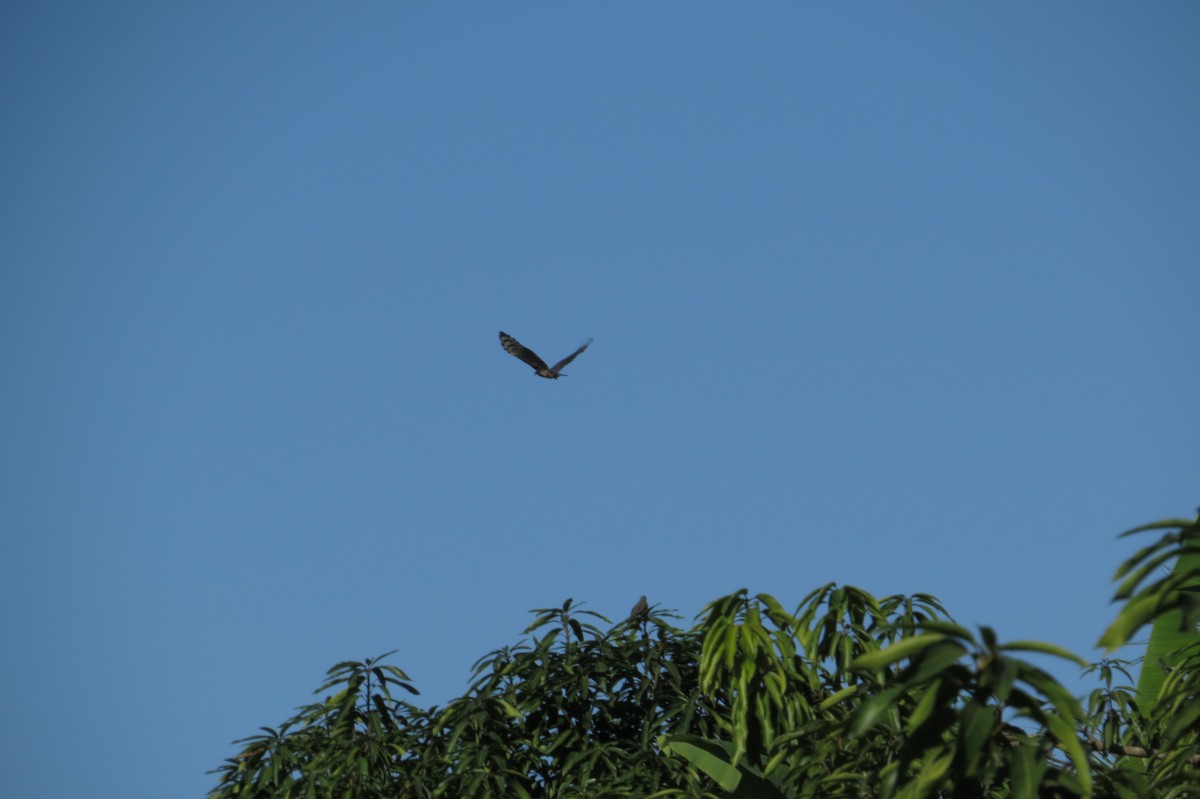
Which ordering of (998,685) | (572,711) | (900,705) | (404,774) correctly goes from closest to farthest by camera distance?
(998,685) < (900,705) < (404,774) < (572,711)

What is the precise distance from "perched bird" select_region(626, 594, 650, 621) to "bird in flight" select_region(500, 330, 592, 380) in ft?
6.50

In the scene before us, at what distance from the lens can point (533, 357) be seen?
1103 centimetres

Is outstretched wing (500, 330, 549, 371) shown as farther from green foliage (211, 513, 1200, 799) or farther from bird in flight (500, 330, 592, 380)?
green foliage (211, 513, 1200, 799)

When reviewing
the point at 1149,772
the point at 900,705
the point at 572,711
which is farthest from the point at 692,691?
the point at 1149,772

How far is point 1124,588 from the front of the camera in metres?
5.09

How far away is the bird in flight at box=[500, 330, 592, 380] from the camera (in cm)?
1091

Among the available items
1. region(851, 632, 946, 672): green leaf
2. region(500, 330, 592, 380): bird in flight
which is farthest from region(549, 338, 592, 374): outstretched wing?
region(851, 632, 946, 672): green leaf

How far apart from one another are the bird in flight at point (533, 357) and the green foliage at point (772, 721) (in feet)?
6.36

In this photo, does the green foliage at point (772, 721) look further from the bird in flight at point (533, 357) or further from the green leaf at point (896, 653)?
the bird in flight at point (533, 357)

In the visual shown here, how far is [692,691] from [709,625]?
8.28 ft

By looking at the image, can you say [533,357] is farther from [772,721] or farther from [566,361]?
[772,721]

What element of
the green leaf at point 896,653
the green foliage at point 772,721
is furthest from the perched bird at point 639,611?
the green leaf at point 896,653

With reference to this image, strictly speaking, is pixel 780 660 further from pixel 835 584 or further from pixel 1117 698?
pixel 1117 698

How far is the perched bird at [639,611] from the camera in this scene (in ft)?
34.1
